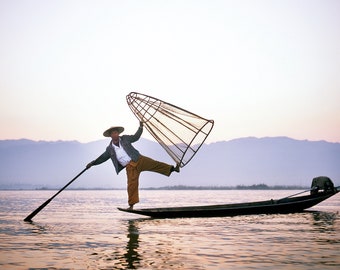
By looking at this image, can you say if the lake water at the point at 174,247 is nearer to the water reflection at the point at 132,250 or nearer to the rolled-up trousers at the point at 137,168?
the water reflection at the point at 132,250

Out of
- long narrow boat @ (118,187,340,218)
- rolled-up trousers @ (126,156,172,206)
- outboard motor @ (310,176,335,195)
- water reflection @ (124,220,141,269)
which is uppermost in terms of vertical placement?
rolled-up trousers @ (126,156,172,206)

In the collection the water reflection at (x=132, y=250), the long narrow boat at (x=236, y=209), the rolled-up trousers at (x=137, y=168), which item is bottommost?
the water reflection at (x=132, y=250)

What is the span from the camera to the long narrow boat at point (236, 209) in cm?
1673

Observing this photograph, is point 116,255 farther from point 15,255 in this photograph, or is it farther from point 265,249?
point 265,249

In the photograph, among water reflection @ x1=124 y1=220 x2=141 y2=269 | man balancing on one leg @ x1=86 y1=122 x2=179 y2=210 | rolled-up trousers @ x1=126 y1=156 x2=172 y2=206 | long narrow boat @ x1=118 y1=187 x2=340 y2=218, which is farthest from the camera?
long narrow boat @ x1=118 y1=187 x2=340 y2=218

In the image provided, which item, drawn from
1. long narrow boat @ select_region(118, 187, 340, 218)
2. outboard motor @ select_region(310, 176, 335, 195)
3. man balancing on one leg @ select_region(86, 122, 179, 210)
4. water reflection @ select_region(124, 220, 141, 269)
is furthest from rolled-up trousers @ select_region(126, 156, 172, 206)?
outboard motor @ select_region(310, 176, 335, 195)

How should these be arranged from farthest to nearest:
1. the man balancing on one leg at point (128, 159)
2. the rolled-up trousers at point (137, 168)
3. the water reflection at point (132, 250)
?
1. the rolled-up trousers at point (137, 168)
2. the man balancing on one leg at point (128, 159)
3. the water reflection at point (132, 250)

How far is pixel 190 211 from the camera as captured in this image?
16875mm

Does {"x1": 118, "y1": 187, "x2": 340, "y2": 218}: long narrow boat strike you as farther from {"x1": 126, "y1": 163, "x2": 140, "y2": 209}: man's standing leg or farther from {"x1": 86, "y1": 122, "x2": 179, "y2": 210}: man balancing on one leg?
{"x1": 86, "y1": 122, "x2": 179, "y2": 210}: man balancing on one leg

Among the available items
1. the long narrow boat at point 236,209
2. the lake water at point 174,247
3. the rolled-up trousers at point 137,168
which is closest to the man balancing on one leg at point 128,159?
the rolled-up trousers at point 137,168

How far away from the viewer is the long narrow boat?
1673cm

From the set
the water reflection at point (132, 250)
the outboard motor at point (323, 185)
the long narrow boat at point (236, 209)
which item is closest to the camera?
the water reflection at point (132, 250)

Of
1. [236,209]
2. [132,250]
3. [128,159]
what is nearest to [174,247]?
[132,250]

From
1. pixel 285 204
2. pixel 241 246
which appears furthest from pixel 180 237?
pixel 285 204
